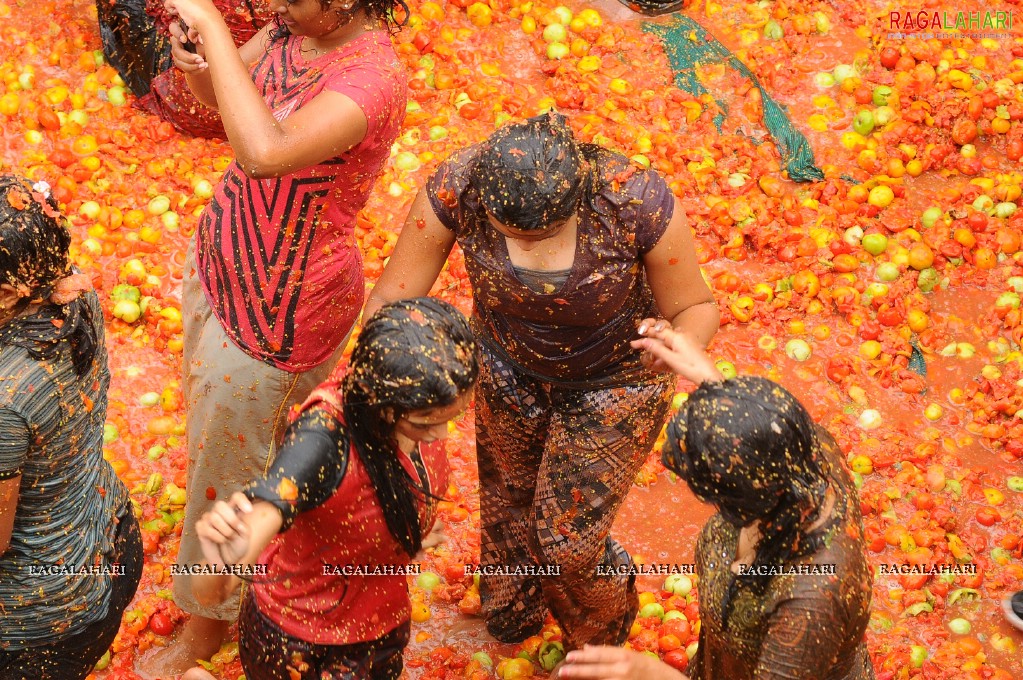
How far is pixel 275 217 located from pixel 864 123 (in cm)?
373

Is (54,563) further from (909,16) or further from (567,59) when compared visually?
(909,16)

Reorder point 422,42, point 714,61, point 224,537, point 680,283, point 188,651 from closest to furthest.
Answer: point 224,537 → point 680,283 → point 188,651 → point 422,42 → point 714,61

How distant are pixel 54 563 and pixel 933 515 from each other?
127 inches

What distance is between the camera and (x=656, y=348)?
272 cm

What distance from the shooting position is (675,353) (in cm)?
271

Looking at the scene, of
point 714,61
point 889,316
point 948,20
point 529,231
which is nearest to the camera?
point 529,231

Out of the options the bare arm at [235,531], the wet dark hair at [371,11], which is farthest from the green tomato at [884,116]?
the bare arm at [235,531]

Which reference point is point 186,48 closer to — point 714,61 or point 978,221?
point 714,61

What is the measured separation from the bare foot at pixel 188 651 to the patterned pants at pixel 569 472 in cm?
98

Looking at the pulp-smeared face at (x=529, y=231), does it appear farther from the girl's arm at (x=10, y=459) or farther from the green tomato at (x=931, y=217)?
the green tomato at (x=931, y=217)

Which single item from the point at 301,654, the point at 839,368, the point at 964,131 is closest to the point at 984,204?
the point at 964,131

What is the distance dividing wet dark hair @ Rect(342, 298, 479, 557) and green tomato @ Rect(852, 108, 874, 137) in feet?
13.0

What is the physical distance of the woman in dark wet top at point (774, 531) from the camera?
86.2 inches

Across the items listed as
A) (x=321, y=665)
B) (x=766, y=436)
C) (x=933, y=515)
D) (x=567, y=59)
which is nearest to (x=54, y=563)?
(x=321, y=665)
